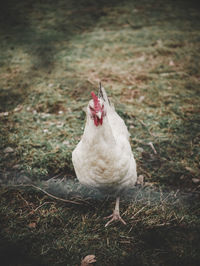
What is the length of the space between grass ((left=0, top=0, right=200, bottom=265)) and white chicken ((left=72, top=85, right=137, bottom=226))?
0.48 m

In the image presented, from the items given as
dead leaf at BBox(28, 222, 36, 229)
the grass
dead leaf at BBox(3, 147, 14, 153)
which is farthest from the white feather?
dead leaf at BBox(3, 147, 14, 153)

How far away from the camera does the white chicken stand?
→ 152 cm

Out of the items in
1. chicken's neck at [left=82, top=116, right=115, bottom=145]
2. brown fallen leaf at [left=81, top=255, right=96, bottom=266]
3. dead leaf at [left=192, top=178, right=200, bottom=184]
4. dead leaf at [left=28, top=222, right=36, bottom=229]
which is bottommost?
brown fallen leaf at [left=81, top=255, right=96, bottom=266]

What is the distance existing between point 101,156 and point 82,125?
4.43 feet

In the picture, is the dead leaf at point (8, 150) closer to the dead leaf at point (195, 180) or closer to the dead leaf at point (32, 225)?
the dead leaf at point (32, 225)

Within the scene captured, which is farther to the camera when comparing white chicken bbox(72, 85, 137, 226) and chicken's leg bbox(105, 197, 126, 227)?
chicken's leg bbox(105, 197, 126, 227)

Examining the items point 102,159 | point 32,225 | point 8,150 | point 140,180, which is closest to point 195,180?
point 140,180

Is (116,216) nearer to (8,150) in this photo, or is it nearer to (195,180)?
(195,180)

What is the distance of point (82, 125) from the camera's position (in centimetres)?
289

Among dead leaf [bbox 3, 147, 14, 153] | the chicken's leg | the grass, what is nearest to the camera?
the grass

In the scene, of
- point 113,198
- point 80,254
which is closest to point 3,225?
point 80,254

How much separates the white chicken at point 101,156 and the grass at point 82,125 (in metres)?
0.48

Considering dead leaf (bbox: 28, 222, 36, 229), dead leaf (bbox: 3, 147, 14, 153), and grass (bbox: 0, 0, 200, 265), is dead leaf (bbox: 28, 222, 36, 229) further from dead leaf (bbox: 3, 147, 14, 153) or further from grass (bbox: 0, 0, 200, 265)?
dead leaf (bbox: 3, 147, 14, 153)

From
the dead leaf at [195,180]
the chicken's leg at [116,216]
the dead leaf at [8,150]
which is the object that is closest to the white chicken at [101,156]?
the chicken's leg at [116,216]
